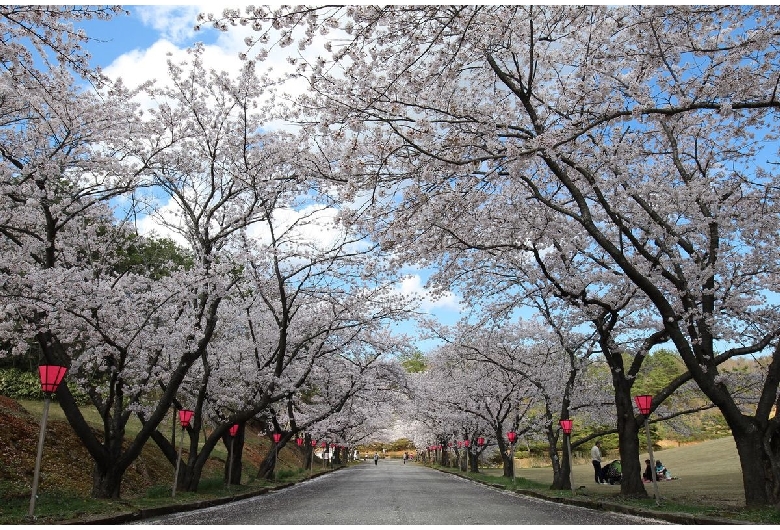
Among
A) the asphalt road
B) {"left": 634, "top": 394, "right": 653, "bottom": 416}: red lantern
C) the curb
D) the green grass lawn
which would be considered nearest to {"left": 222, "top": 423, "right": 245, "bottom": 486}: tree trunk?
the curb

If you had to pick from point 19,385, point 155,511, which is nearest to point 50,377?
point 155,511

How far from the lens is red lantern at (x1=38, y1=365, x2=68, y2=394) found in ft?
27.0

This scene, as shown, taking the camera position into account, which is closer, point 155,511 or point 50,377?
point 50,377

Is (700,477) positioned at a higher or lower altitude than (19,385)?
lower

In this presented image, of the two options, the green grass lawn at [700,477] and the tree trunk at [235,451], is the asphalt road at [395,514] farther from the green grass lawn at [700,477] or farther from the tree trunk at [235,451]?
the tree trunk at [235,451]

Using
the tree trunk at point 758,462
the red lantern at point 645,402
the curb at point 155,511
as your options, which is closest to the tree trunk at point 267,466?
the curb at point 155,511

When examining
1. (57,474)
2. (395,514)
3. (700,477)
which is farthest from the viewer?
(700,477)

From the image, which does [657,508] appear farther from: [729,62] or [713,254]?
[729,62]

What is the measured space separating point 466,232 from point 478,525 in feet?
17.0

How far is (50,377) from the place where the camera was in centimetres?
833

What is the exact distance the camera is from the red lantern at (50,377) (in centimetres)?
823

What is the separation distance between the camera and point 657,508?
32.8 feet

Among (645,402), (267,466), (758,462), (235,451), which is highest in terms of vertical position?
(645,402)

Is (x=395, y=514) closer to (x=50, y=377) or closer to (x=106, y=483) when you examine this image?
(x=106, y=483)
